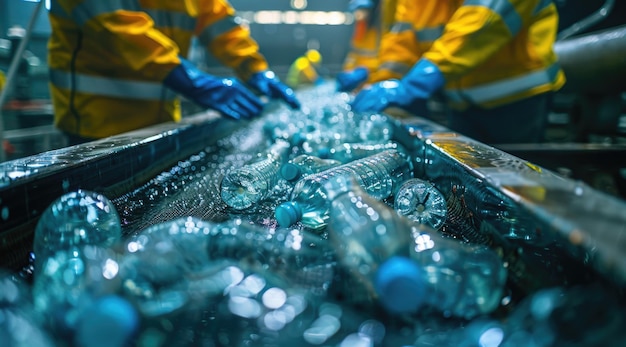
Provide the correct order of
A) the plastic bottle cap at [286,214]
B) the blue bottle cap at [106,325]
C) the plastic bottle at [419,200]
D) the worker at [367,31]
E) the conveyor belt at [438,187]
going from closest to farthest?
the blue bottle cap at [106,325], the conveyor belt at [438,187], the plastic bottle cap at [286,214], the plastic bottle at [419,200], the worker at [367,31]

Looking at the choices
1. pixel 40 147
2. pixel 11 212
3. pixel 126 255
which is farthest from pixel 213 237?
pixel 40 147

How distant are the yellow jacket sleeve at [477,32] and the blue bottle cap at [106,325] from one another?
200cm

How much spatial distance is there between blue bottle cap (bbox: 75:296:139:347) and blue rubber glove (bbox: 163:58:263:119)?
1.85 meters

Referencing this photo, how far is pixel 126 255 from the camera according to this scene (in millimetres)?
716

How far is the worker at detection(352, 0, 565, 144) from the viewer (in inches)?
82.0

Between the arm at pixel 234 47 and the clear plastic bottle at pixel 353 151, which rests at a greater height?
the arm at pixel 234 47

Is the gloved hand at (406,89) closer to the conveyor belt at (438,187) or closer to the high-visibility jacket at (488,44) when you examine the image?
the high-visibility jacket at (488,44)

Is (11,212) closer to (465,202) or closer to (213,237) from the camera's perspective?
(213,237)

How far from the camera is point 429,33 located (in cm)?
291

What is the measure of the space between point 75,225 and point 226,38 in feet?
8.07

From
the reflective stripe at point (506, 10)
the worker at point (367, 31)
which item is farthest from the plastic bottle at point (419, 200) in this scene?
the worker at point (367, 31)

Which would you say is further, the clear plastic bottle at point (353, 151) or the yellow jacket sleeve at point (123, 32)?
the yellow jacket sleeve at point (123, 32)

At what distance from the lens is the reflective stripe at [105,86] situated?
229 cm

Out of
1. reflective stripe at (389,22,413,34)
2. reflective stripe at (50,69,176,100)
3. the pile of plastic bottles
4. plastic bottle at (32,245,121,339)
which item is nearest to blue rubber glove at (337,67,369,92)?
reflective stripe at (389,22,413,34)
